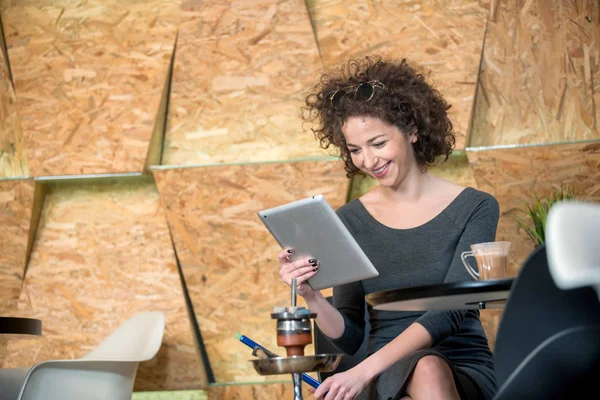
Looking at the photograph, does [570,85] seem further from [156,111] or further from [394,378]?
[394,378]

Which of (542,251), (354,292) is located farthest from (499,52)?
(542,251)

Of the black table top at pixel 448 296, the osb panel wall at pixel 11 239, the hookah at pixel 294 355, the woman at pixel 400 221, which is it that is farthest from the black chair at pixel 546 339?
the osb panel wall at pixel 11 239

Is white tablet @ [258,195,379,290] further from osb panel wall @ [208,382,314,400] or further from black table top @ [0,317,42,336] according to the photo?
osb panel wall @ [208,382,314,400]

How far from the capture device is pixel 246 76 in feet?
12.2

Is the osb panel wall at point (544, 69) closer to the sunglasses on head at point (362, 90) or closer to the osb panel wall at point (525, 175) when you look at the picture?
the osb panel wall at point (525, 175)

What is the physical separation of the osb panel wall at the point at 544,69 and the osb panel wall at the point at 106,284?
178 cm

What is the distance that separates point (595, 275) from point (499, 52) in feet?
9.86

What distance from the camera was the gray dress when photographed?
1866 millimetres

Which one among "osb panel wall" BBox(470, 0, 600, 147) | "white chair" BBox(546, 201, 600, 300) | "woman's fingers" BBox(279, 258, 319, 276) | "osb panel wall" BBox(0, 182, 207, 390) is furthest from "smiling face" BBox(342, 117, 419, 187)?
"osb panel wall" BBox(0, 182, 207, 390)

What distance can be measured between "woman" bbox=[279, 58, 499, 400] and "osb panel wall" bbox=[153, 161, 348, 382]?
4.43 ft

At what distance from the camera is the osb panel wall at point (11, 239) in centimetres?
381

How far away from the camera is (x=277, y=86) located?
147 inches

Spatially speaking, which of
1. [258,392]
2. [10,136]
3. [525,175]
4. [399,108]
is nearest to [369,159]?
[399,108]

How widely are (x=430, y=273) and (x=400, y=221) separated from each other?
0.20m
